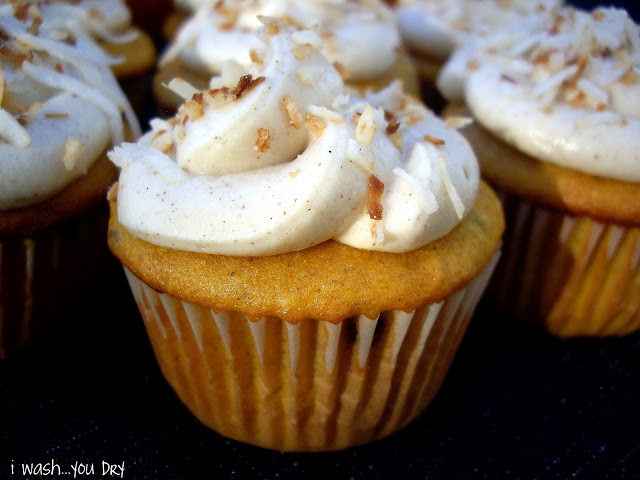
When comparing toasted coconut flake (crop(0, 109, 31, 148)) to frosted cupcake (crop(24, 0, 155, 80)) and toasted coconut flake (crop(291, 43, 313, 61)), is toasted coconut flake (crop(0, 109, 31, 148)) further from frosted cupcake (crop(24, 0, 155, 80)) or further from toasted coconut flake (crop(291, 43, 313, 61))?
frosted cupcake (crop(24, 0, 155, 80))

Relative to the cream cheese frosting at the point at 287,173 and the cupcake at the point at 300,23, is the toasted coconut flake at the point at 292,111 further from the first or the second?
the cupcake at the point at 300,23

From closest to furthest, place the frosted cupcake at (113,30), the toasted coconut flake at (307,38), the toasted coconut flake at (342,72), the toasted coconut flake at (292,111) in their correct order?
the toasted coconut flake at (292,111) → the toasted coconut flake at (307,38) → the toasted coconut flake at (342,72) → the frosted cupcake at (113,30)

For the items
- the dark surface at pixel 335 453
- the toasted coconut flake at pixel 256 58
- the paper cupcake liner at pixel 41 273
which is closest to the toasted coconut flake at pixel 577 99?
the dark surface at pixel 335 453

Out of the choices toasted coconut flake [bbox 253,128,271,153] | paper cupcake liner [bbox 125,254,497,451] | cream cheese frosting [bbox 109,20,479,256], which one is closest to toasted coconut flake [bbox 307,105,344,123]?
cream cheese frosting [bbox 109,20,479,256]

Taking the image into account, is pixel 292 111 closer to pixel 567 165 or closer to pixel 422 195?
pixel 422 195

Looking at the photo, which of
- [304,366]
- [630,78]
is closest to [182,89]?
[304,366]

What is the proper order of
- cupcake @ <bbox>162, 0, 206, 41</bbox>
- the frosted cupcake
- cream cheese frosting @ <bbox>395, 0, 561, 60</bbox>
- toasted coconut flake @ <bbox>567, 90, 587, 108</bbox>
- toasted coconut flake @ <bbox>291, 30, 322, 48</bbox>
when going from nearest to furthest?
1. toasted coconut flake @ <bbox>291, 30, 322, 48</bbox>
2. toasted coconut flake @ <bbox>567, 90, 587, 108</bbox>
3. the frosted cupcake
4. cream cheese frosting @ <bbox>395, 0, 561, 60</bbox>
5. cupcake @ <bbox>162, 0, 206, 41</bbox>
